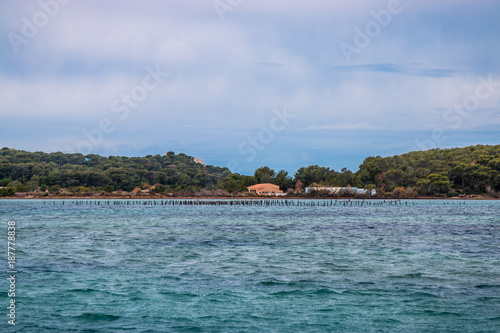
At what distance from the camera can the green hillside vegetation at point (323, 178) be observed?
13988cm

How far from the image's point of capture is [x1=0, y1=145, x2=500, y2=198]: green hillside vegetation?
140 metres

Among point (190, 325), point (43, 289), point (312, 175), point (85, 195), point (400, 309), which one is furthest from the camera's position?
point (312, 175)

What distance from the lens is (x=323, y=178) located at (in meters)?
161

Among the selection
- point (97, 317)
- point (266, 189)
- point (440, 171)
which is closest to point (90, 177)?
point (266, 189)

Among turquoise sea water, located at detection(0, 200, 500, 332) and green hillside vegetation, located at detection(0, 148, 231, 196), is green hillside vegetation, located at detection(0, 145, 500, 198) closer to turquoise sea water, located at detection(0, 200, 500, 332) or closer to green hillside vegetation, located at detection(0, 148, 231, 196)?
green hillside vegetation, located at detection(0, 148, 231, 196)

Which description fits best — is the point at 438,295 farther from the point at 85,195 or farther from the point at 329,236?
the point at 85,195

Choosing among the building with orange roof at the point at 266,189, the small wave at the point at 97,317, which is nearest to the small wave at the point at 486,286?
the small wave at the point at 97,317

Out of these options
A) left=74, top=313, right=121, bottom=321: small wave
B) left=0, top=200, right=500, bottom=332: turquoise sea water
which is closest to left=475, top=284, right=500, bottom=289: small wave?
left=0, top=200, right=500, bottom=332: turquoise sea water

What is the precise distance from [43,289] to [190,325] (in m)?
6.11

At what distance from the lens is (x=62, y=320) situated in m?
12.5

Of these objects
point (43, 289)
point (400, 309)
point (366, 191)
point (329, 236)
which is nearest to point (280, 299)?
point (400, 309)

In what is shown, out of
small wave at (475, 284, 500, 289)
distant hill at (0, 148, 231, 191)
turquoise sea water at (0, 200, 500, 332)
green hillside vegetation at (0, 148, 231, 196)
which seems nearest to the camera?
turquoise sea water at (0, 200, 500, 332)

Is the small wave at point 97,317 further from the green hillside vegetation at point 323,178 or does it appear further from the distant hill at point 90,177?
the distant hill at point 90,177

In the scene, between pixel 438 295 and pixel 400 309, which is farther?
pixel 438 295
